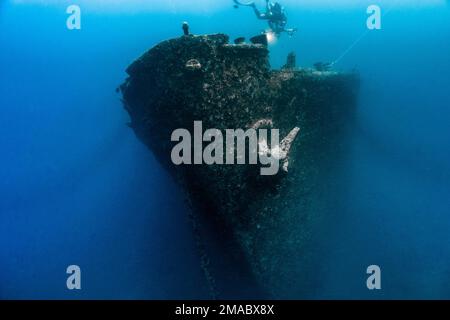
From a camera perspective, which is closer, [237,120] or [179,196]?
[237,120]

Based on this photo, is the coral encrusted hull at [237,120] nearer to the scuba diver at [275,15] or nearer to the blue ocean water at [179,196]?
the blue ocean water at [179,196]

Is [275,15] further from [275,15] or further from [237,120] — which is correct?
[237,120]

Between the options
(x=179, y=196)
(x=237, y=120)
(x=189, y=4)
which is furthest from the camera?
(x=189, y=4)

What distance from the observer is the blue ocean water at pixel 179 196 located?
9320 mm

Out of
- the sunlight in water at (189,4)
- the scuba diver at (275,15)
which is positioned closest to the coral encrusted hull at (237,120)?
the scuba diver at (275,15)

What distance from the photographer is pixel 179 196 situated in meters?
9.45

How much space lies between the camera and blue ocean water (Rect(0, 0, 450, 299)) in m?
9.32

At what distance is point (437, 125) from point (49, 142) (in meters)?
19.6

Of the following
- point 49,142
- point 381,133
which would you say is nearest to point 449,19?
point 381,133

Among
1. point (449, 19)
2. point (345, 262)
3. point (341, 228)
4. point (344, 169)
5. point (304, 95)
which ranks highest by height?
point (449, 19)

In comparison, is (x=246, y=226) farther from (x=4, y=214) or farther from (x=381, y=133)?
(x=4, y=214)

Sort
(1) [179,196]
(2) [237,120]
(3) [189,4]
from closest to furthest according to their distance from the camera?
(2) [237,120], (1) [179,196], (3) [189,4]

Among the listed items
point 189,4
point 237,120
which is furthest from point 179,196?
point 189,4

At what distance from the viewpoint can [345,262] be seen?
9039 millimetres
